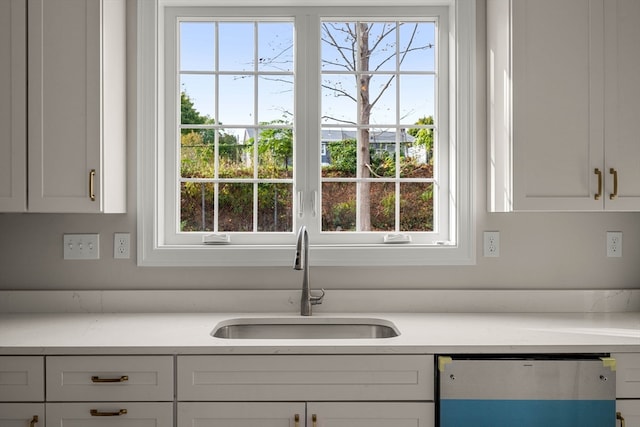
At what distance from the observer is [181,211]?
2502mm

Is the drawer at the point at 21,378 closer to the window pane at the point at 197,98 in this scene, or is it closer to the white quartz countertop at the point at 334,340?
the white quartz countertop at the point at 334,340

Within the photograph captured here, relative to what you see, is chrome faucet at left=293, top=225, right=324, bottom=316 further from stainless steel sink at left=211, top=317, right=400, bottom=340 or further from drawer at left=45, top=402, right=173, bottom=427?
drawer at left=45, top=402, right=173, bottom=427

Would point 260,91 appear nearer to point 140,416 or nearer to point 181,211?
point 181,211

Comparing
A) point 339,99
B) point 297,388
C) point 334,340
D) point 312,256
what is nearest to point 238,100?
point 339,99

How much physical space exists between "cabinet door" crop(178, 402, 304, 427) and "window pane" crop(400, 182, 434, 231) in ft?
3.54

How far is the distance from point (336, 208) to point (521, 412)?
3.81 feet

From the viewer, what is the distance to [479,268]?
2.38 m

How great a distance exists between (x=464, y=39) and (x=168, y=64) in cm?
133

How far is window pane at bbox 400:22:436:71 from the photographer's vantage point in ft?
8.24

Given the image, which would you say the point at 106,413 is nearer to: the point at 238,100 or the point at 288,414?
the point at 288,414

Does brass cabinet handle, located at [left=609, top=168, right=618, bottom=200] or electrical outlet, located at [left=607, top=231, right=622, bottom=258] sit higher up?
brass cabinet handle, located at [left=609, top=168, right=618, bottom=200]

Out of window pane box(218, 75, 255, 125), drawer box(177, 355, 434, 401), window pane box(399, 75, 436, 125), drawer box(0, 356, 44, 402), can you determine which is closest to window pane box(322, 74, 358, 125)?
window pane box(399, 75, 436, 125)

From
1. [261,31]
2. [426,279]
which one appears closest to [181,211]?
[261,31]

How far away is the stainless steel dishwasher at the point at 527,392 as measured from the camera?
5.78ft
